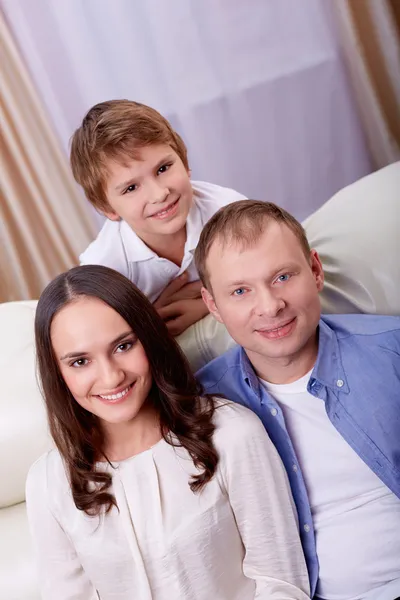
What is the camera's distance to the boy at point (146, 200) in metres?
1.51

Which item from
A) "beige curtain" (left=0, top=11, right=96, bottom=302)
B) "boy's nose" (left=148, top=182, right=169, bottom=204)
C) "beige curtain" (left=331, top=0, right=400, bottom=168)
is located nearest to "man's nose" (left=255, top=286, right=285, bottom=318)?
"boy's nose" (left=148, top=182, right=169, bottom=204)

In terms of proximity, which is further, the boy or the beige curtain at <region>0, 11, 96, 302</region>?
the beige curtain at <region>0, 11, 96, 302</region>

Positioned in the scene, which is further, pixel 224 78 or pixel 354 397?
pixel 224 78

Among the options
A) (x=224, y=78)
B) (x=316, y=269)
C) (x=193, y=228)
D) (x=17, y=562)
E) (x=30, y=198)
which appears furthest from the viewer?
(x=224, y=78)

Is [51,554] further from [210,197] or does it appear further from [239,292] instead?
[210,197]

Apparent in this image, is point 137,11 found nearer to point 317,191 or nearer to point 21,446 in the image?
point 317,191

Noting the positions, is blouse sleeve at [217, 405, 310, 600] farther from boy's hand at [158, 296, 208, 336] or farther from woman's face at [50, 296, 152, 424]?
boy's hand at [158, 296, 208, 336]

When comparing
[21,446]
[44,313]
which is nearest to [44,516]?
[21,446]

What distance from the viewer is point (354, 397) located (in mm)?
1271

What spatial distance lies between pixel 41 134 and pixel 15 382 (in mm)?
1085

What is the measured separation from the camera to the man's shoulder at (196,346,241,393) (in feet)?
4.58

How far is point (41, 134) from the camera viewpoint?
7.72 ft

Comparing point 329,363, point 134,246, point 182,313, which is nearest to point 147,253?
point 134,246

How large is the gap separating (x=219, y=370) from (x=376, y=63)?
5.40 ft
